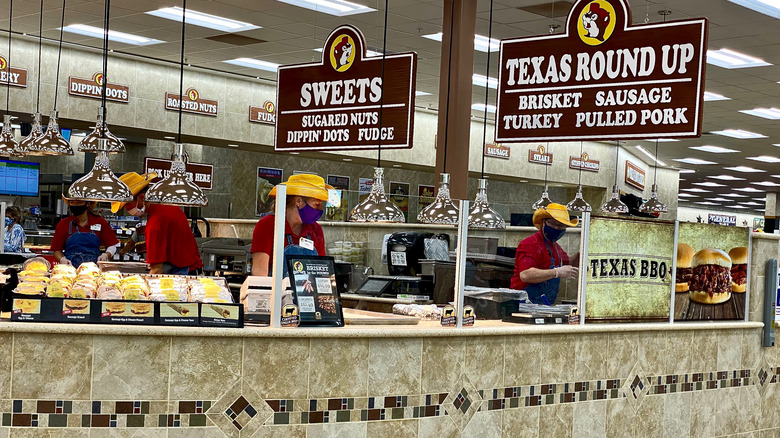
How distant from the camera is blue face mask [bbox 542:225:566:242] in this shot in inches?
233

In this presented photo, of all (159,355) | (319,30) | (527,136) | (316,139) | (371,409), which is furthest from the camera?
(319,30)

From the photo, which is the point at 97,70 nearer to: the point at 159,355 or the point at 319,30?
the point at 319,30

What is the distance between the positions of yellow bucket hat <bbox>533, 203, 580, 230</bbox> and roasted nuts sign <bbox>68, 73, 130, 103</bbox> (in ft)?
27.1

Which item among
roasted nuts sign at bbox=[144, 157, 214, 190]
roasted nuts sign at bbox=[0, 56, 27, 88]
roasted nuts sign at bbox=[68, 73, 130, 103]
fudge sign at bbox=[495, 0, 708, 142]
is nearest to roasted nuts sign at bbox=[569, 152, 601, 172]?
roasted nuts sign at bbox=[144, 157, 214, 190]

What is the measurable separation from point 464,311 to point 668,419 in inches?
78.0

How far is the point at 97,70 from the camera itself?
12656 millimetres

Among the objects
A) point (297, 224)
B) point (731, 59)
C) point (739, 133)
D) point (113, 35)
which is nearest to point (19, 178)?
point (113, 35)

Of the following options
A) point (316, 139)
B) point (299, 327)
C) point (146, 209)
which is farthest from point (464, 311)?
point (146, 209)

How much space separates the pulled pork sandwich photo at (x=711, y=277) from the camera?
6.34 m

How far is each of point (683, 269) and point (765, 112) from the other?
30.6 feet

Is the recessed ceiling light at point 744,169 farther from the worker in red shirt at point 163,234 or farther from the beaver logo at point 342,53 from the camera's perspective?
the worker in red shirt at point 163,234

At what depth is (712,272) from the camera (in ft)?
21.2

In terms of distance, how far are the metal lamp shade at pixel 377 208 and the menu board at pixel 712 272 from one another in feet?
6.96

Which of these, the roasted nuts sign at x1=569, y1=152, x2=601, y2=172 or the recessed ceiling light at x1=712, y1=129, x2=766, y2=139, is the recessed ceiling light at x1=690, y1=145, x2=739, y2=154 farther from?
the roasted nuts sign at x1=569, y1=152, x2=601, y2=172
